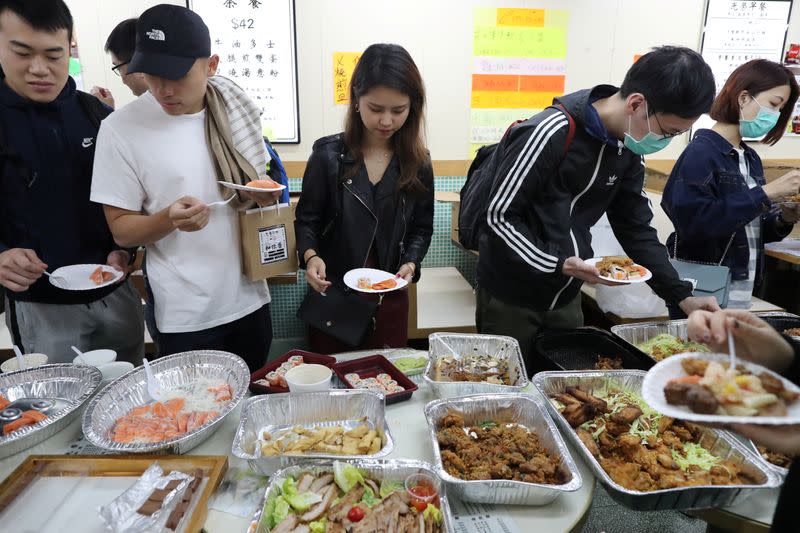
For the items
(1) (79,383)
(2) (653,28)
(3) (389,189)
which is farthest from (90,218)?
(2) (653,28)

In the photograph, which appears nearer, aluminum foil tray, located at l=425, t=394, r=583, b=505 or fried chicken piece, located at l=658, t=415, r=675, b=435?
aluminum foil tray, located at l=425, t=394, r=583, b=505

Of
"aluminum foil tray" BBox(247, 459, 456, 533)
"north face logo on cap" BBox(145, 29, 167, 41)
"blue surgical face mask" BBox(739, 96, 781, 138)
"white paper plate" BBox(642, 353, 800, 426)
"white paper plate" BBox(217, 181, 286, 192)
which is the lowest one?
"aluminum foil tray" BBox(247, 459, 456, 533)

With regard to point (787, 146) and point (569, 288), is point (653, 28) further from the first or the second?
point (569, 288)

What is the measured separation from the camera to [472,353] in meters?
2.00

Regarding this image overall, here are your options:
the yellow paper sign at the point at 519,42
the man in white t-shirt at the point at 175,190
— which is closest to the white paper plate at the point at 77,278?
the man in white t-shirt at the point at 175,190

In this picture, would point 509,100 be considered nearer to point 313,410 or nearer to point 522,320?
point 522,320

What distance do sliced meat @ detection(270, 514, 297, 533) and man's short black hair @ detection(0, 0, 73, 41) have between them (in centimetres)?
185

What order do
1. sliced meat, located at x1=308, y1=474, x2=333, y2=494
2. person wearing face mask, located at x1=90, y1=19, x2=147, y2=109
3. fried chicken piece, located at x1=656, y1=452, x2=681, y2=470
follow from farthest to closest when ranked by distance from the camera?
person wearing face mask, located at x1=90, y1=19, x2=147, y2=109 → fried chicken piece, located at x1=656, y1=452, x2=681, y2=470 → sliced meat, located at x1=308, y1=474, x2=333, y2=494

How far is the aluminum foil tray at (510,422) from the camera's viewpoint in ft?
3.89

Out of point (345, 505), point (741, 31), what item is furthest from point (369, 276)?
point (741, 31)

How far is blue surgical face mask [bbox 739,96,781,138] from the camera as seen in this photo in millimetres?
2400

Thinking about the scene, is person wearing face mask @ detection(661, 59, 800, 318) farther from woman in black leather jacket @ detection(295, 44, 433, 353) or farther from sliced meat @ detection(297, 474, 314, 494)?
sliced meat @ detection(297, 474, 314, 494)

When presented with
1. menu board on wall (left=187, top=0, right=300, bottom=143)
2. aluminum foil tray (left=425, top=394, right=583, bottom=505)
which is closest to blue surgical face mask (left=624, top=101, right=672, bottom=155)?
aluminum foil tray (left=425, top=394, right=583, bottom=505)

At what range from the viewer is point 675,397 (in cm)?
96
